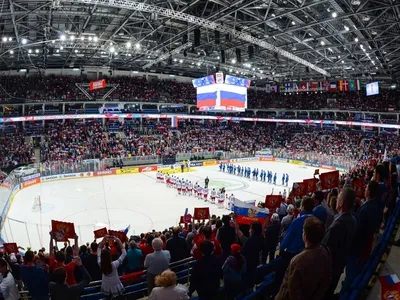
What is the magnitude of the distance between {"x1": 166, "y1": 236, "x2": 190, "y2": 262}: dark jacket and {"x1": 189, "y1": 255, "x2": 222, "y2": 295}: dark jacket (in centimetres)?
227

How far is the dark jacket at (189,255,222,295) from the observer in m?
3.80

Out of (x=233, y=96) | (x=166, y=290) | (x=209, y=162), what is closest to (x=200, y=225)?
(x=166, y=290)

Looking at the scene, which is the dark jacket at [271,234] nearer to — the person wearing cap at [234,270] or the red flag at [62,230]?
the person wearing cap at [234,270]

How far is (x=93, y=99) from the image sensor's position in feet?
135

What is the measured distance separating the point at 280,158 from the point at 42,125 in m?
31.1

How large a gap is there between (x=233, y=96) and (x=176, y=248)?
25175 mm

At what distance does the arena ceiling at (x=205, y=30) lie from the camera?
64.4ft

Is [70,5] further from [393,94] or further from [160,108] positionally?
[393,94]

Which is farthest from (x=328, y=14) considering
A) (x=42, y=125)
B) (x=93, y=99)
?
(x=42, y=125)

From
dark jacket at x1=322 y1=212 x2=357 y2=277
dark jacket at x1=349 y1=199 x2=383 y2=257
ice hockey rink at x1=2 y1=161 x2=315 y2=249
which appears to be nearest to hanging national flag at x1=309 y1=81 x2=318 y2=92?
ice hockey rink at x1=2 y1=161 x2=315 y2=249

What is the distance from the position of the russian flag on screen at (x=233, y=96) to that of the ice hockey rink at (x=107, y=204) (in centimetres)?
711

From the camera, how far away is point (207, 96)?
99.3 ft

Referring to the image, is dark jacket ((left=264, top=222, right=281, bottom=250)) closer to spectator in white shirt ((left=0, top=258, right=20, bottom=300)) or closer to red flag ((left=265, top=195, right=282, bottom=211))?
red flag ((left=265, top=195, right=282, bottom=211))

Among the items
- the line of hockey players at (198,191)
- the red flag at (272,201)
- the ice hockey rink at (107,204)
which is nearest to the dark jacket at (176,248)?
the red flag at (272,201)
